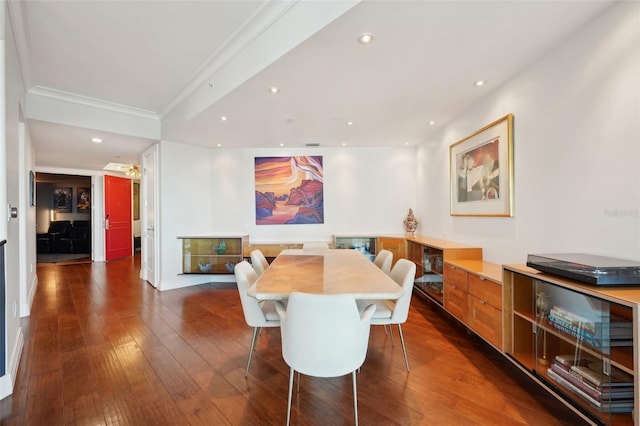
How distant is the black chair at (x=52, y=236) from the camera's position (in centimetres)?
852

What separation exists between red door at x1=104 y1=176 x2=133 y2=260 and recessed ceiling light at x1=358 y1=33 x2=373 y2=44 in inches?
326

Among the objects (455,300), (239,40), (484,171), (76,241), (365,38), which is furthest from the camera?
(76,241)

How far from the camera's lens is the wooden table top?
5.68 ft

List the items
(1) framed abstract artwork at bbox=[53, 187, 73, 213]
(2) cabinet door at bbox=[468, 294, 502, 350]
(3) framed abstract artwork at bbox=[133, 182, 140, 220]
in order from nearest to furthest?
(2) cabinet door at bbox=[468, 294, 502, 350] → (3) framed abstract artwork at bbox=[133, 182, 140, 220] → (1) framed abstract artwork at bbox=[53, 187, 73, 213]

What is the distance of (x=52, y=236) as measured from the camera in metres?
8.50

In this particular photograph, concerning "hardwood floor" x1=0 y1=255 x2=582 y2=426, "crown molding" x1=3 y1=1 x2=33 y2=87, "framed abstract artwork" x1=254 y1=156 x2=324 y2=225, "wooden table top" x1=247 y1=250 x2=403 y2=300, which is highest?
"crown molding" x1=3 y1=1 x2=33 y2=87

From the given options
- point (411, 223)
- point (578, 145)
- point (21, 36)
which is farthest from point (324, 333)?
point (411, 223)

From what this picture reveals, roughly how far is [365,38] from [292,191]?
3.51m

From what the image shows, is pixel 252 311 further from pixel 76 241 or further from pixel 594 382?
pixel 76 241

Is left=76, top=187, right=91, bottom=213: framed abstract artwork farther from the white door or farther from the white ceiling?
the white ceiling

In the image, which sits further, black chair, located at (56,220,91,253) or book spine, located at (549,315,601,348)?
black chair, located at (56,220,91,253)

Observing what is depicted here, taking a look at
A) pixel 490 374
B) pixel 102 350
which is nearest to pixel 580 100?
pixel 490 374

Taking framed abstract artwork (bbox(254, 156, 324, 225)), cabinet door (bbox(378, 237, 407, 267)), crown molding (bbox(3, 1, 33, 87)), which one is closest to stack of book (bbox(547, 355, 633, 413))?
cabinet door (bbox(378, 237, 407, 267))

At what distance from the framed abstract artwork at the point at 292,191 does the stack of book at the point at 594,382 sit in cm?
398
